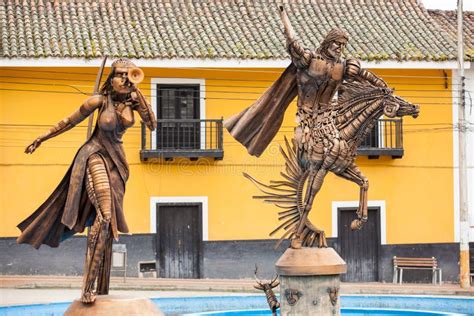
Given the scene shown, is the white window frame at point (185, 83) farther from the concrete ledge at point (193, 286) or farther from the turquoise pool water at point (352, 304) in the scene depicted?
the turquoise pool water at point (352, 304)

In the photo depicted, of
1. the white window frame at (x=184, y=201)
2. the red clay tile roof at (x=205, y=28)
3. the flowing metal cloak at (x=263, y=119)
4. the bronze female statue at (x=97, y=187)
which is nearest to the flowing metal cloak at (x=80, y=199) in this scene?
the bronze female statue at (x=97, y=187)

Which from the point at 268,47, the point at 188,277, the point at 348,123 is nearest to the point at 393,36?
the point at 268,47

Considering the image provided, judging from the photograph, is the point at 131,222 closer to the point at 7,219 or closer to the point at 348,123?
the point at 7,219

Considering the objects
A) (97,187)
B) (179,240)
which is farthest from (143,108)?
(179,240)

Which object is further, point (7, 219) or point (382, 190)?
point (382, 190)

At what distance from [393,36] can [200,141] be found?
15.3 ft

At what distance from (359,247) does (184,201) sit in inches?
152

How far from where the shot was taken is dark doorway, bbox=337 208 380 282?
2728 centimetres

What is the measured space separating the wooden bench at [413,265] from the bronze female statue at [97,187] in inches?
709

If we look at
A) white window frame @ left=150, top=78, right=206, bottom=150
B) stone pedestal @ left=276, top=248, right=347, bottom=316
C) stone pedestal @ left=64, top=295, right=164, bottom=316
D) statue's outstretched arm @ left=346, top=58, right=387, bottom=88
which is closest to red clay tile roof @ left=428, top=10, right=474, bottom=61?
white window frame @ left=150, top=78, right=206, bottom=150

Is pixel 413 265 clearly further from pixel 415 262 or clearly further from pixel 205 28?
pixel 205 28

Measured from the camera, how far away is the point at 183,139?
2627 centimetres

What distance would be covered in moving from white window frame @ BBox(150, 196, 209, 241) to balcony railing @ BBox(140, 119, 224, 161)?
36.4 inches

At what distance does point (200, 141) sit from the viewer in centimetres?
2634
